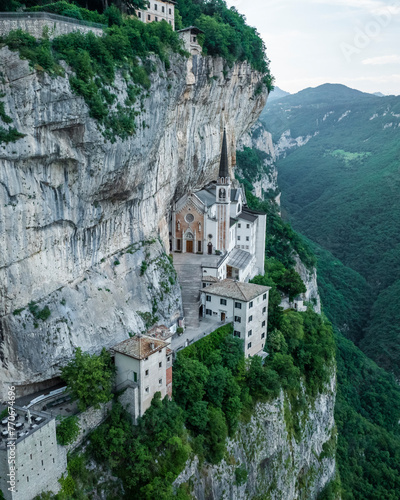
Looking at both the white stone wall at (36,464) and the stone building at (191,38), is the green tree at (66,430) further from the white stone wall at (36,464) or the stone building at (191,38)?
the stone building at (191,38)

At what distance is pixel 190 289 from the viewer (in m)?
43.9

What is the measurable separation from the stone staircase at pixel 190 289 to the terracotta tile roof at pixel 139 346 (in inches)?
406

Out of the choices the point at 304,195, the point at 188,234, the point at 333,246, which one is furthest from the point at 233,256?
the point at 304,195

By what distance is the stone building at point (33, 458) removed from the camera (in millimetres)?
23203

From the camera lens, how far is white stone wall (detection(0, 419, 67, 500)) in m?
23.3

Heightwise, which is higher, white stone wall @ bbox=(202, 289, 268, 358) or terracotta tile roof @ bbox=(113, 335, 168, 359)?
terracotta tile roof @ bbox=(113, 335, 168, 359)

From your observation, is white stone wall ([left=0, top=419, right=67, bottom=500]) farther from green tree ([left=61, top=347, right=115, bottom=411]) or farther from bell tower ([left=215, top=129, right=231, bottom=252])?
bell tower ([left=215, top=129, right=231, bottom=252])

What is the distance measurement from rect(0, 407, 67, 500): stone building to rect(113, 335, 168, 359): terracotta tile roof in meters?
6.09

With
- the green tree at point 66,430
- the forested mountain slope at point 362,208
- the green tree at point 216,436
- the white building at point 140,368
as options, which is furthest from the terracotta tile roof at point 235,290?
the forested mountain slope at point 362,208

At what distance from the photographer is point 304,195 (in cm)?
15725

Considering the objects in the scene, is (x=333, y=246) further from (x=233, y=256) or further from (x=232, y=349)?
(x=232, y=349)

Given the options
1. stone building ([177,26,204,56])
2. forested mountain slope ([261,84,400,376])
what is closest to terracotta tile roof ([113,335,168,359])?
stone building ([177,26,204,56])

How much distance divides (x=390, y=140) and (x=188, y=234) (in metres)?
144

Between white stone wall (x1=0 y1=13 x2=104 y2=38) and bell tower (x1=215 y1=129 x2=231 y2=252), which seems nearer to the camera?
white stone wall (x1=0 y1=13 x2=104 y2=38)
